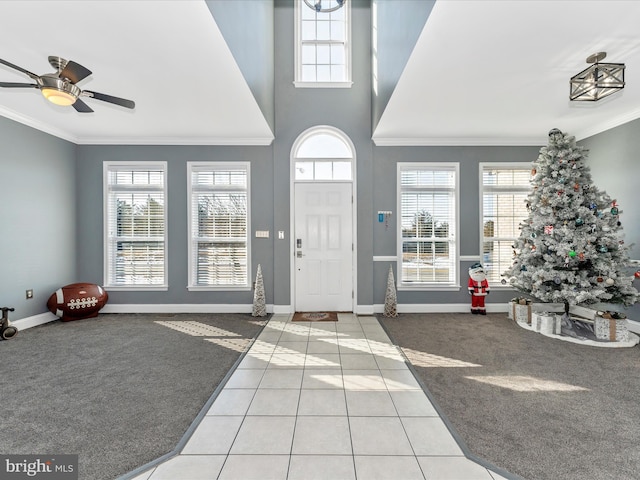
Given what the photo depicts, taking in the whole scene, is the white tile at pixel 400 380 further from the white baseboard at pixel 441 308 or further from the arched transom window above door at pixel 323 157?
the arched transom window above door at pixel 323 157

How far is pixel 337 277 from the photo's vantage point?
5109 millimetres

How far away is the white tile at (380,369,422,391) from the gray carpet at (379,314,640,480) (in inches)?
4.5

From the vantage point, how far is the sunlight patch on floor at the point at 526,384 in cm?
261

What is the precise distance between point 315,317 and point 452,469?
10.4 feet

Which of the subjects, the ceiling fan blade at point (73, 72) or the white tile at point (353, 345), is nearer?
the ceiling fan blade at point (73, 72)

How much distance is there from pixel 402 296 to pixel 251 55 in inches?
155

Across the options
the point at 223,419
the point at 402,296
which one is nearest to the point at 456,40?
the point at 223,419

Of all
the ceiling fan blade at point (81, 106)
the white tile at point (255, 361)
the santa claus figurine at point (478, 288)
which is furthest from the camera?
the santa claus figurine at point (478, 288)

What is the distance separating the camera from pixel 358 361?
317 centimetres

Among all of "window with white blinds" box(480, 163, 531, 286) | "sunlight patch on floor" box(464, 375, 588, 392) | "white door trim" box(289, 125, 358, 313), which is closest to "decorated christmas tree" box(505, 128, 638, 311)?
"window with white blinds" box(480, 163, 531, 286)

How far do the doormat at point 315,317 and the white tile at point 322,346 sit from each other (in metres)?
0.88

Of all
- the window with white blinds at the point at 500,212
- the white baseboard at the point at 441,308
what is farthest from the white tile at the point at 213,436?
the window with white blinds at the point at 500,212

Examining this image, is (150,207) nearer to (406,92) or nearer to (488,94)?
(406,92)

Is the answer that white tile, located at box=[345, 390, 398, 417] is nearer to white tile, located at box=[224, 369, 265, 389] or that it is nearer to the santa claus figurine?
white tile, located at box=[224, 369, 265, 389]
